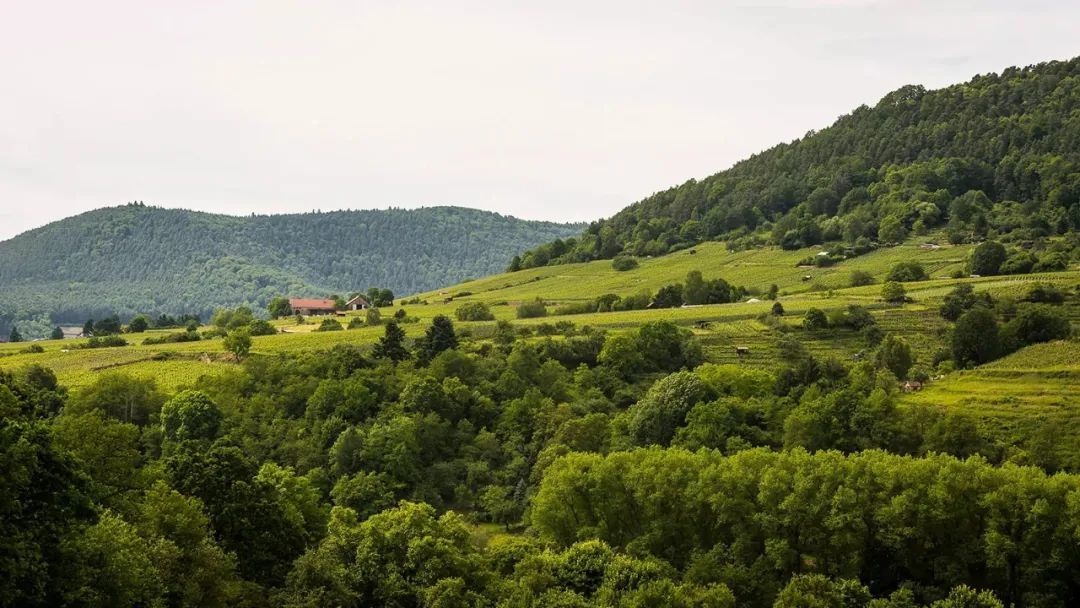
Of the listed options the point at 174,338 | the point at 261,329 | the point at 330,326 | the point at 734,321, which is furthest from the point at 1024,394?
the point at 174,338

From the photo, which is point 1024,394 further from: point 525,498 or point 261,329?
point 261,329


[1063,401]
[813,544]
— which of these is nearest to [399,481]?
[813,544]

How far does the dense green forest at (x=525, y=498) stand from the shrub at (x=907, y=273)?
42479mm

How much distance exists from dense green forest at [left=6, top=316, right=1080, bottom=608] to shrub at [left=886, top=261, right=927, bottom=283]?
42479 millimetres

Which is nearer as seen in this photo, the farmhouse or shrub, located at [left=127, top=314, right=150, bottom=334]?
shrub, located at [left=127, top=314, right=150, bottom=334]

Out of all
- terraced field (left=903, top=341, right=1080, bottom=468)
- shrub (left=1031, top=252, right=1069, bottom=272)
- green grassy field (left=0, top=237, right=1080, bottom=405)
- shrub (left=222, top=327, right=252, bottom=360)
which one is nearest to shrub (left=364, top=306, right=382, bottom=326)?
green grassy field (left=0, top=237, right=1080, bottom=405)

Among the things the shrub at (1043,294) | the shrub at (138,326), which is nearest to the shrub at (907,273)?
the shrub at (1043,294)

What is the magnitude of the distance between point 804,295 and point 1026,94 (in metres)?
99.7

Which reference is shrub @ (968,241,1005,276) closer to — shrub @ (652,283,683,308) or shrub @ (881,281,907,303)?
shrub @ (881,281,907,303)

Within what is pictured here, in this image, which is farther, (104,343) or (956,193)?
(956,193)

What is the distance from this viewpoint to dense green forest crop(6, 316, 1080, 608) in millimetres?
45438

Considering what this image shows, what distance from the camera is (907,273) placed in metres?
128

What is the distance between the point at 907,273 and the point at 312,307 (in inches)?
3570

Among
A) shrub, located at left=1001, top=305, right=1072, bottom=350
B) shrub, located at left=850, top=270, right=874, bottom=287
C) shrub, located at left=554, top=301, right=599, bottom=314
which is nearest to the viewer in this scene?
shrub, located at left=1001, top=305, right=1072, bottom=350
